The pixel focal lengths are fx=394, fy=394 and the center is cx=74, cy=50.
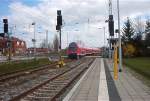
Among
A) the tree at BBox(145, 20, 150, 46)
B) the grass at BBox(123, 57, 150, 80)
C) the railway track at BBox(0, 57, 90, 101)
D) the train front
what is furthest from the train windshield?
the railway track at BBox(0, 57, 90, 101)

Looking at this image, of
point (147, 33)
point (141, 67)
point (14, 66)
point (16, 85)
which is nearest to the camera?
point (16, 85)

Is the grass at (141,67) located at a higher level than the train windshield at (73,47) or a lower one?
lower

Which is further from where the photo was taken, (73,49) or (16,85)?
(73,49)

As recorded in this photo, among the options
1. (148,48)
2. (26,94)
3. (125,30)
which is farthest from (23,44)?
(26,94)

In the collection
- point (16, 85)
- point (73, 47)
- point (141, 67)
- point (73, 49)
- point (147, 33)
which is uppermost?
point (147, 33)

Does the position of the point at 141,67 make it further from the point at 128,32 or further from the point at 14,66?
the point at 128,32

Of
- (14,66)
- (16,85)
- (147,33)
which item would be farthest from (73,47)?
(16,85)

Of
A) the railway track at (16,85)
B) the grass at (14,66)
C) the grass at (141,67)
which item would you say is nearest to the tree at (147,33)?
the grass at (141,67)

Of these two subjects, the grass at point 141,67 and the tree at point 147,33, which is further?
the tree at point 147,33

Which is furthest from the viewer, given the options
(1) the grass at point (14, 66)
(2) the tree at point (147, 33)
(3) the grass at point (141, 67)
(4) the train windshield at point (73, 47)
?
(2) the tree at point (147, 33)

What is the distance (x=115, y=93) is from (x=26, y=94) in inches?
149

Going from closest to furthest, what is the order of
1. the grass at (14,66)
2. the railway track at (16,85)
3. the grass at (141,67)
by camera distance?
the railway track at (16,85) → the grass at (141,67) → the grass at (14,66)

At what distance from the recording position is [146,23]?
124 meters

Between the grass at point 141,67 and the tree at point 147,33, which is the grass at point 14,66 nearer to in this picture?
the grass at point 141,67
